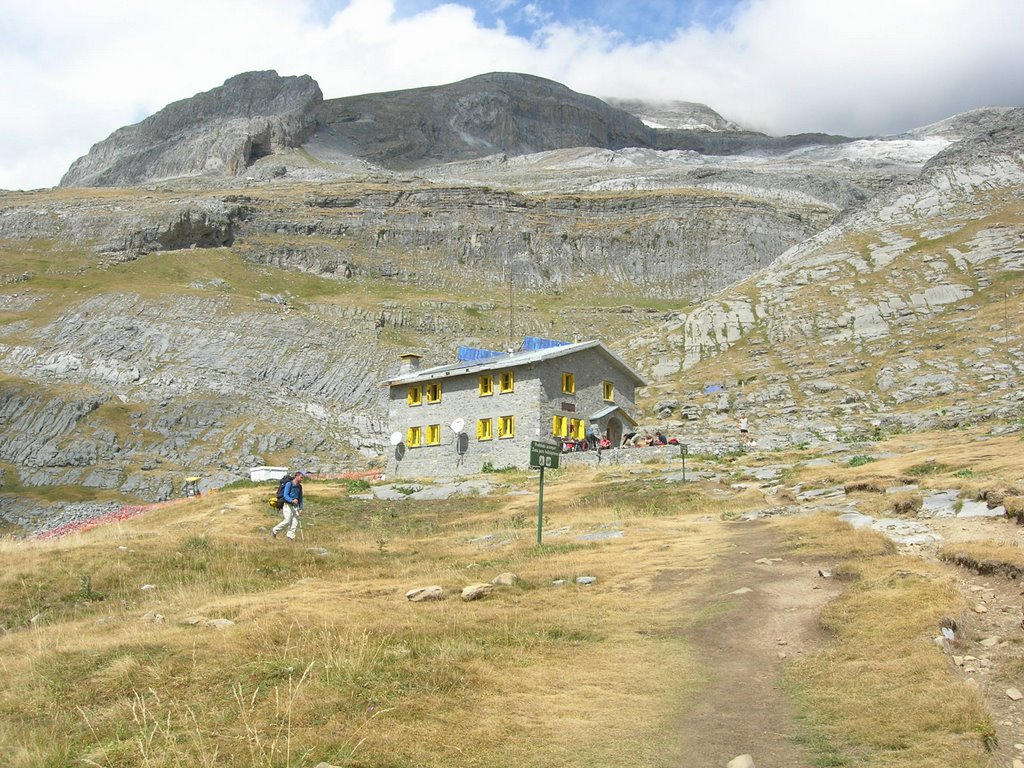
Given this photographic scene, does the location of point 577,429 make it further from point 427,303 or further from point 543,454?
point 427,303

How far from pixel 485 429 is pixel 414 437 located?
5306 millimetres

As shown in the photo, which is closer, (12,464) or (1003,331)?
(1003,331)

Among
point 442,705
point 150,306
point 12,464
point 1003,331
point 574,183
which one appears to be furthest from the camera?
point 574,183

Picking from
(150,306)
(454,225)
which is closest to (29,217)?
(150,306)

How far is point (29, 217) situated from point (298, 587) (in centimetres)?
12342

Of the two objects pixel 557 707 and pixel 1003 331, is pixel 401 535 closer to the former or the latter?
pixel 557 707

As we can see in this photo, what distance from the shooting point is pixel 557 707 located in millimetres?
8633

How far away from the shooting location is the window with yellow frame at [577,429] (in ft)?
151

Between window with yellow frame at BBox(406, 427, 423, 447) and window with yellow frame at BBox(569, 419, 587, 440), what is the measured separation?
913 centimetres

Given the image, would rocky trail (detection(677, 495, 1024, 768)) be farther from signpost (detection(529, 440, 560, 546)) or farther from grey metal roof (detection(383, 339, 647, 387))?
grey metal roof (detection(383, 339, 647, 387))

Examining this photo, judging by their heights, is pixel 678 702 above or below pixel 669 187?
below

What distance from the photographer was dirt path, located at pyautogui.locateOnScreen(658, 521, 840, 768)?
762 cm

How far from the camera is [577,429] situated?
153 feet

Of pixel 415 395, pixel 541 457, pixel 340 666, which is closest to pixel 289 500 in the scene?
pixel 541 457
